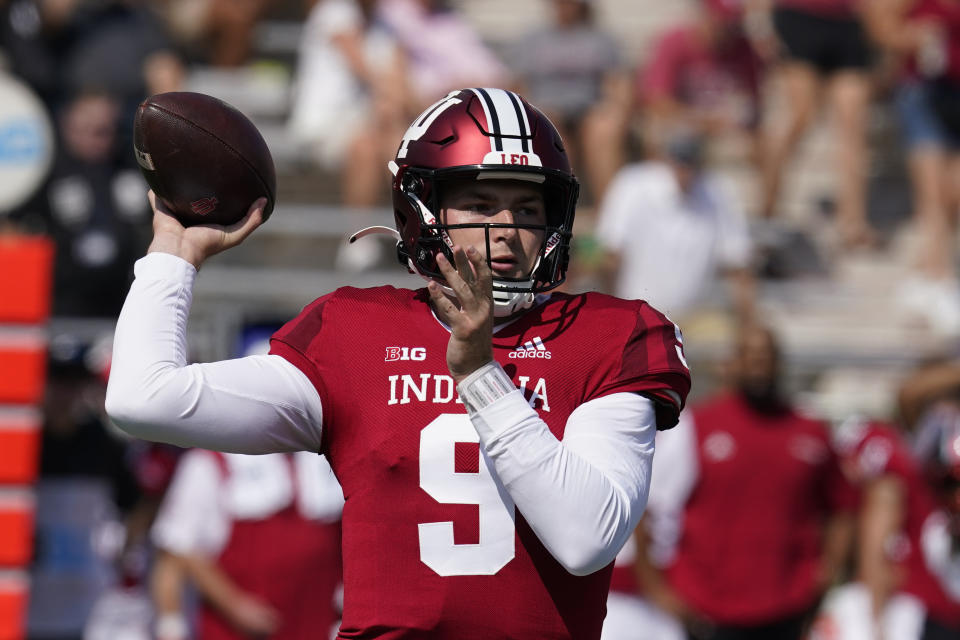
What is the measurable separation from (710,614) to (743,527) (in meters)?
0.39

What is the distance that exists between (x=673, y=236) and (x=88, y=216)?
2.98 metres

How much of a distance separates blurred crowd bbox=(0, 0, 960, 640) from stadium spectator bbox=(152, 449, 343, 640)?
0.5 inches

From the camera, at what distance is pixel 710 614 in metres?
6.62

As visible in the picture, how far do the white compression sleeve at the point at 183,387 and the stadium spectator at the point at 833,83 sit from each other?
6.81 metres

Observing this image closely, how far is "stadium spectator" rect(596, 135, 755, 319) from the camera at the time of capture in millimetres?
8055

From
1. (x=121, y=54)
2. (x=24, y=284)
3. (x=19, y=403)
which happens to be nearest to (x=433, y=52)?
(x=121, y=54)

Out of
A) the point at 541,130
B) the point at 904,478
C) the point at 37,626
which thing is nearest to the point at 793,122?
the point at 904,478

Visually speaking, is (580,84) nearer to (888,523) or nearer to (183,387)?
(888,523)

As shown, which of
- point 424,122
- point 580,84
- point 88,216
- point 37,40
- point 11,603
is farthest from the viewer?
Result: point 580,84

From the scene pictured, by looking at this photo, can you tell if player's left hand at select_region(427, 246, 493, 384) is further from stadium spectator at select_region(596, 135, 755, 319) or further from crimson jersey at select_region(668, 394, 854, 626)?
stadium spectator at select_region(596, 135, 755, 319)

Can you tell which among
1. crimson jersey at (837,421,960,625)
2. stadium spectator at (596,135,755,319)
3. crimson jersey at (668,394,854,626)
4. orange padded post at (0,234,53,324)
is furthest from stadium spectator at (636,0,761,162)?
orange padded post at (0,234,53,324)

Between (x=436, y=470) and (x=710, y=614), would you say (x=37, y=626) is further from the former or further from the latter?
(x=436, y=470)

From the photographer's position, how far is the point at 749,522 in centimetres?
663

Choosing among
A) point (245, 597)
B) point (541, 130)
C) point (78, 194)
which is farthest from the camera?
point (78, 194)
